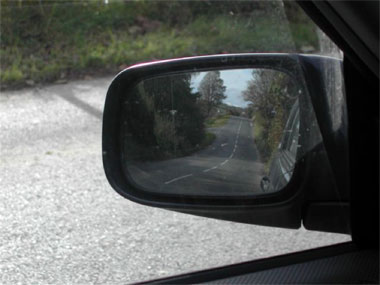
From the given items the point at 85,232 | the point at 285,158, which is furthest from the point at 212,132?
the point at 85,232

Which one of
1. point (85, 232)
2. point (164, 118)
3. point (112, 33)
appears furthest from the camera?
point (112, 33)

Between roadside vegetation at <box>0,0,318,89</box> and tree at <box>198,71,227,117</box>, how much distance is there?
19.3 inches

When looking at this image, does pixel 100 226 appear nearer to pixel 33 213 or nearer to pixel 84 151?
pixel 33 213

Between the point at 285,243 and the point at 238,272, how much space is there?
52cm

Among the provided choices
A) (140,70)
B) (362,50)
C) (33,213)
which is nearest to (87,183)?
(33,213)

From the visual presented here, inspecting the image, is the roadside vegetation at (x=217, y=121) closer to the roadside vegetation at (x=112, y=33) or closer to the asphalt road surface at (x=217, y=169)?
the asphalt road surface at (x=217, y=169)

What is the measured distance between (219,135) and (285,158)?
232mm

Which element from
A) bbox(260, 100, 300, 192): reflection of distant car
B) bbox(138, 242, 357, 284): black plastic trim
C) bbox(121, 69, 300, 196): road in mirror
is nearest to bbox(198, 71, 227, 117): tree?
bbox(121, 69, 300, 196): road in mirror

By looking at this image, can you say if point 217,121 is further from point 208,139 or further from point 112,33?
point 112,33

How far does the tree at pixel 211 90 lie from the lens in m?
1.79

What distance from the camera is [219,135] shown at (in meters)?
1.81

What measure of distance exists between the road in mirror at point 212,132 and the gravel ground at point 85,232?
322 millimetres

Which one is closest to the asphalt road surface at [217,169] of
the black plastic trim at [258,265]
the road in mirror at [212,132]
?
the road in mirror at [212,132]

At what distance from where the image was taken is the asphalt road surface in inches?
71.6
